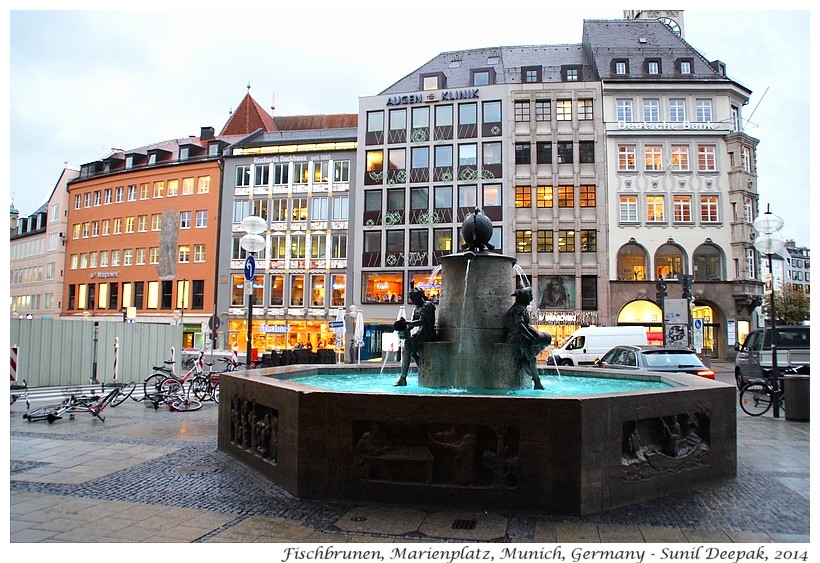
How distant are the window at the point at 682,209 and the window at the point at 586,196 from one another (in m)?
5.51

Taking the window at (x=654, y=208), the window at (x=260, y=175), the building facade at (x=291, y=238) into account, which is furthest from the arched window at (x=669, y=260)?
the window at (x=260, y=175)

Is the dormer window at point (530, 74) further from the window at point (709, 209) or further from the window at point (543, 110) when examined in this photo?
the window at point (709, 209)

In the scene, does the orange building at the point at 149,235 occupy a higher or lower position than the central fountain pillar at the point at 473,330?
higher

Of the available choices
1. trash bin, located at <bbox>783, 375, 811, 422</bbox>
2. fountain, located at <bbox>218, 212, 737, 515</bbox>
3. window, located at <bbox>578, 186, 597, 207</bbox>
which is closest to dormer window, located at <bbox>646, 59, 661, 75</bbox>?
window, located at <bbox>578, 186, 597, 207</bbox>

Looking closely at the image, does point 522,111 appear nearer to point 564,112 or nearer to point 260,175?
point 564,112

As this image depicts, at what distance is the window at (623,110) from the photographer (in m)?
44.9

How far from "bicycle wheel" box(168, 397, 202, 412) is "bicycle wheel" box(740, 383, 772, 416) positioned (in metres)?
12.6

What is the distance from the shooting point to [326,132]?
5103cm

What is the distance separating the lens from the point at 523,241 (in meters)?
44.8

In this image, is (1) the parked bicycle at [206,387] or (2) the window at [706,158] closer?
(1) the parked bicycle at [206,387]

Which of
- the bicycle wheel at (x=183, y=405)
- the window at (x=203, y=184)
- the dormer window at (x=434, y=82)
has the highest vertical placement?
the dormer window at (x=434, y=82)

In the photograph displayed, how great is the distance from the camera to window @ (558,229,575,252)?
145ft

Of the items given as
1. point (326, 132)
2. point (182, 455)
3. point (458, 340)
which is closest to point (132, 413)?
point (182, 455)

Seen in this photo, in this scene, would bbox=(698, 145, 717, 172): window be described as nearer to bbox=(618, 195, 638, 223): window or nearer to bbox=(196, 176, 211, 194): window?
bbox=(618, 195, 638, 223): window
